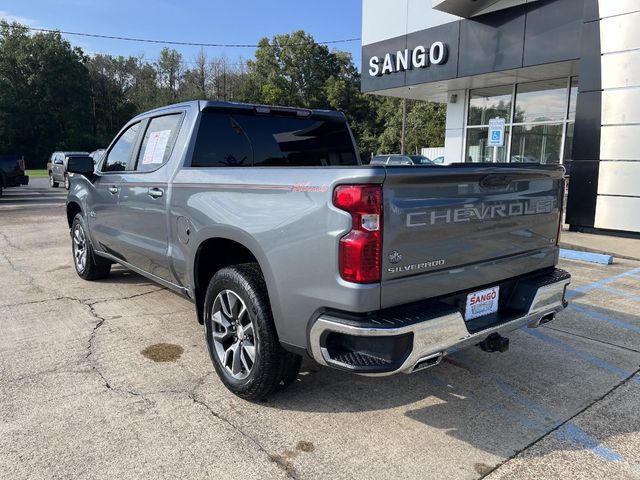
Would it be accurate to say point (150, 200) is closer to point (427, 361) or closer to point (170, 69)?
point (427, 361)

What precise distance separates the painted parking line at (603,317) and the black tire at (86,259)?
17.8ft

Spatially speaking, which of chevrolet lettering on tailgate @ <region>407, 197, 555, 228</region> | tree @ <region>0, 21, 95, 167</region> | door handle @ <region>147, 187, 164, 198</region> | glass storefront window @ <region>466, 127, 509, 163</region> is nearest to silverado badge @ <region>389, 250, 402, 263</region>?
chevrolet lettering on tailgate @ <region>407, 197, 555, 228</region>

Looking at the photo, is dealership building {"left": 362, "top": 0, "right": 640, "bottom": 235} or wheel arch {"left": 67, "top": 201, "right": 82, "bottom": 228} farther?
dealership building {"left": 362, "top": 0, "right": 640, "bottom": 235}

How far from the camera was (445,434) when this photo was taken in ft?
9.82

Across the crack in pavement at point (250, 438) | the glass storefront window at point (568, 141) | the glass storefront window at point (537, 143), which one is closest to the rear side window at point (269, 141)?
the crack in pavement at point (250, 438)

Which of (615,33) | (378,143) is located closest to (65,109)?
(378,143)

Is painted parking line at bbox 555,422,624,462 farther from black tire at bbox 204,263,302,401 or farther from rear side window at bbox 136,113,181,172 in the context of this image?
rear side window at bbox 136,113,181,172

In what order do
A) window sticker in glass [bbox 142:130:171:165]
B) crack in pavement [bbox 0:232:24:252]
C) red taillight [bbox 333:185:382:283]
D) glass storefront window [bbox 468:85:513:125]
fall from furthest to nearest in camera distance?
1. glass storefront window [bbox 468:85:513:125]
2. crack in pavement [bbox 0:232:24:252]
3. window sticker in glass [bbox 142:130:171:165]
4. red taillight [bbox 333:185:382:283]

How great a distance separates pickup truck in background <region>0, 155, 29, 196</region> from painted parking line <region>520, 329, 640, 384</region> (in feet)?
59.7

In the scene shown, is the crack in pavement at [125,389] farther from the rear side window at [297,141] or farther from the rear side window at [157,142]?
the rear side window at [297,141]

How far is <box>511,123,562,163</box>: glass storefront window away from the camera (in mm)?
13937

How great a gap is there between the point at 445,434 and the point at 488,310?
30.8 inches

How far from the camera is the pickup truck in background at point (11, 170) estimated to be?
1764cm

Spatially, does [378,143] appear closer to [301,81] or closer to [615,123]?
[301,81]
